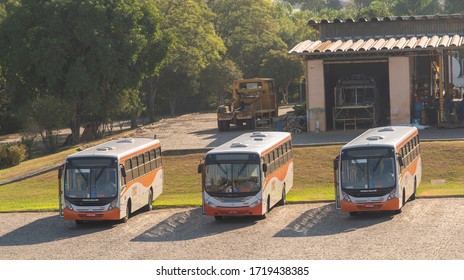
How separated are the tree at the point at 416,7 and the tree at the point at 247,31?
36033 millimetres

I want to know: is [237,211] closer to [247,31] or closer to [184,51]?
[184,51]

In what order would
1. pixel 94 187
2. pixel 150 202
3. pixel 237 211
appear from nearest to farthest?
pixel 237 211, pixel 94 187, pixel 150 202

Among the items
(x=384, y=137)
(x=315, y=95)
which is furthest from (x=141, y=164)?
(x=315, y=95)

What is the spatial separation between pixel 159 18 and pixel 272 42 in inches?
1110

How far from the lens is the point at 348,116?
5375 cm

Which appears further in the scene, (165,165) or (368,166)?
(165,165)

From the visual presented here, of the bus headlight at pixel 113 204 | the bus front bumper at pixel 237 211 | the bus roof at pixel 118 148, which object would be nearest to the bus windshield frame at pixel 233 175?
the bus front bumper at pixel 237 211

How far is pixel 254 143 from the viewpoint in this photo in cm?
3353

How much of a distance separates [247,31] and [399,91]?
47.2 m

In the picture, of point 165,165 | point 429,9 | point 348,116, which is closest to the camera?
point 165,165

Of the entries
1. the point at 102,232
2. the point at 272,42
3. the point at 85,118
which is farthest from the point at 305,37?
the point at 102,232

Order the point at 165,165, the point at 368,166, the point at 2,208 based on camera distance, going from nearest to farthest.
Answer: the point at 368,166 → the point at 2,208 → the point at 165,165

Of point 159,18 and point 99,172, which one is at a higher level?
point 159,18

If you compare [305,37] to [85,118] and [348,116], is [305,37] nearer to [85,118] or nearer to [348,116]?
[85,118]
